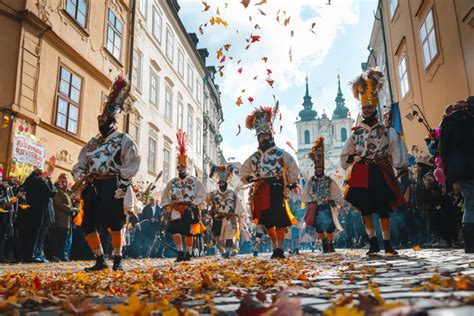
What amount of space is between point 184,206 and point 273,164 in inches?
102

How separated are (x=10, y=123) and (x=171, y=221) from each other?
5.23 meters

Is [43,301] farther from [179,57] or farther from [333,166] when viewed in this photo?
[333,166]

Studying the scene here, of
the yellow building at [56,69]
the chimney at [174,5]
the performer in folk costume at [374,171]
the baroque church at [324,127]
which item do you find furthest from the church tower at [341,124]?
the performer in folk costume at [374,171]

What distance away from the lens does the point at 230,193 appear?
1245 centimetres

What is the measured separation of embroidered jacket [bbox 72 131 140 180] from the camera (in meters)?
5.71

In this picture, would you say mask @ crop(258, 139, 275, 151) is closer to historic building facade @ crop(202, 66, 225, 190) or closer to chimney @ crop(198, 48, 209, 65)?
historic building facade @ crop(202, 66, 225, 190)

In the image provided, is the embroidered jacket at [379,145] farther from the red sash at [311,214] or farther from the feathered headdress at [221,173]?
the feathered headdress at [221,173]

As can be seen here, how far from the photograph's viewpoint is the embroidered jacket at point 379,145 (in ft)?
20.9

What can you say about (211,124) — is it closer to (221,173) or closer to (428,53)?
(221,173)

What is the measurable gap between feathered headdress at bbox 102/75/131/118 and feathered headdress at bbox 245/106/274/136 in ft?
9.32

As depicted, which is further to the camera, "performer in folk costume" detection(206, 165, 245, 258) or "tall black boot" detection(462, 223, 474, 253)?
"performer in folk costume" detection(206, 165, 245, 258)

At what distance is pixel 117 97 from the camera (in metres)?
6.18

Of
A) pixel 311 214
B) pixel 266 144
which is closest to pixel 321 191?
pixel 311 214

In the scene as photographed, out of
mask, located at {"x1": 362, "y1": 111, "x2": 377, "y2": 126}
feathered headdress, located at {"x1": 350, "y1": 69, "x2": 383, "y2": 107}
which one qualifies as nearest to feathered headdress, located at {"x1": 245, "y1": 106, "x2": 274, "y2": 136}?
feathered headdress, located at {"x1": 350, "y1": 69, "x2": 383, "y2": 107}
